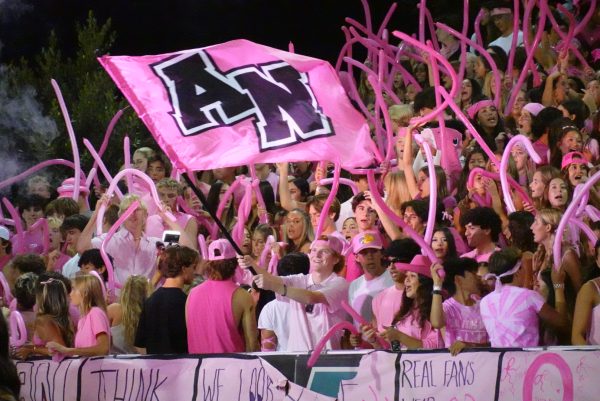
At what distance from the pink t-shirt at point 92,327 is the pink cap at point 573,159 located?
3453 millimetres

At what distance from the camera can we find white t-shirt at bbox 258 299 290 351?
9.92m

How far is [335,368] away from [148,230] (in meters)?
3.79

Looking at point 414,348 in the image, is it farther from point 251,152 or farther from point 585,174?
point 585,174

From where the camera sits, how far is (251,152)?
964cm

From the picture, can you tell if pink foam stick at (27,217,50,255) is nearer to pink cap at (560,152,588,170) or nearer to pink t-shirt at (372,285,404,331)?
pink t-shirt at (372,285,404,331)

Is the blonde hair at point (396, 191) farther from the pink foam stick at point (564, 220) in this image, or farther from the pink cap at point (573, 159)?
the pink foam stick at point (564, 220)

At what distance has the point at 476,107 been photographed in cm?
1280

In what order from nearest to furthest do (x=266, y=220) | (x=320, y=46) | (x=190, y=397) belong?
(x=190, y=397) < (x=266, y=220) < (x=320, y=46)

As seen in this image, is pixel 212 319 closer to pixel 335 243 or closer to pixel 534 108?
pixel 335 243

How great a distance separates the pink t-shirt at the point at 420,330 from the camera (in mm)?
9172

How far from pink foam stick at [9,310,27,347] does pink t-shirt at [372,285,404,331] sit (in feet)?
7.67

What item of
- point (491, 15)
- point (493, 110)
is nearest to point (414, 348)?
point (493, 110)

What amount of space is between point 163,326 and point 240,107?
4.83 ft

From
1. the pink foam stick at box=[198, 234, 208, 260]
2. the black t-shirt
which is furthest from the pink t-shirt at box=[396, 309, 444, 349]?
the pink foam stick at box=[198, 234, 208, 260]
